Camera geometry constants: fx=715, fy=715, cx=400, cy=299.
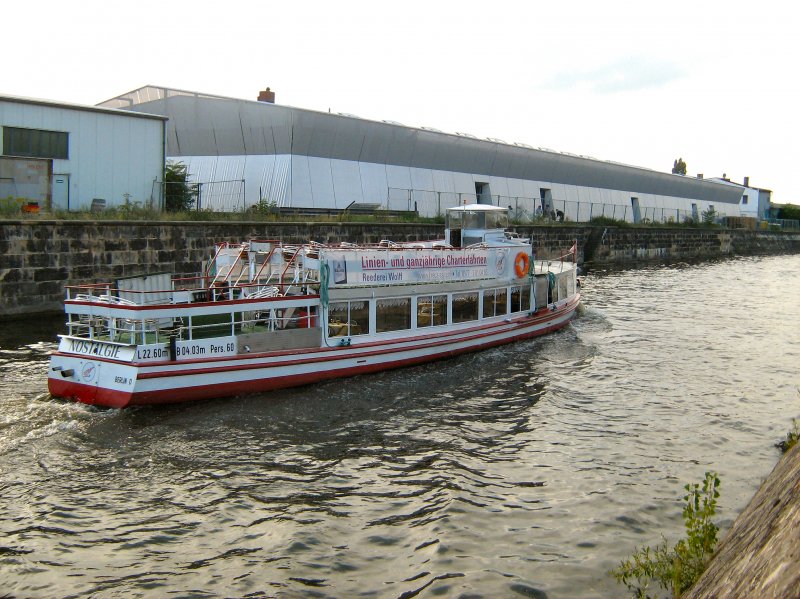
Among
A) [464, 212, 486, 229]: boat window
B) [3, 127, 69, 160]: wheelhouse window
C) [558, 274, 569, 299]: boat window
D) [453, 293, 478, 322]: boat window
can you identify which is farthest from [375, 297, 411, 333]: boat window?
[3, 127, 69, 160]: wheelhouse window

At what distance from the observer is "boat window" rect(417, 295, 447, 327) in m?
19.8

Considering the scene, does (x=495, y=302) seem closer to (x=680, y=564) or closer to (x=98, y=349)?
(x=98, y=349)

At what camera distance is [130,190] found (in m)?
30.8

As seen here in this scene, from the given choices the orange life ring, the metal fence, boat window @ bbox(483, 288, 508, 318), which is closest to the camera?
boat window @ bbox(483, 288, 508, 318)

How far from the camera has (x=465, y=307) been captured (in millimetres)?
20906

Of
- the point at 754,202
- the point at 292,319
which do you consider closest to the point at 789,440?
the point at 292,319

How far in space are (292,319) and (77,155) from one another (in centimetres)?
1735

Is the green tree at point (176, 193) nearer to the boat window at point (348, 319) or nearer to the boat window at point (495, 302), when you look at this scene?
the boat window at point (495, 302)

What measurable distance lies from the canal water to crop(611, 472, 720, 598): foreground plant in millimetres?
310

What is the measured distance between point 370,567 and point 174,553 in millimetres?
2540

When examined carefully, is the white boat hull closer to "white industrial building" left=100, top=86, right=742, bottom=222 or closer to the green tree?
the green tree

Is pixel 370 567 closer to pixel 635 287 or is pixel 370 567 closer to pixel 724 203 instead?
pixel 635 287

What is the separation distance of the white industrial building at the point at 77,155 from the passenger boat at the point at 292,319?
8.25 metres

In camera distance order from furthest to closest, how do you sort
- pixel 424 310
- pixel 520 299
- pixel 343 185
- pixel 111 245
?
pixel 343 185 → pixel 111 245 → pixel 520 299 → pixel 424 310
